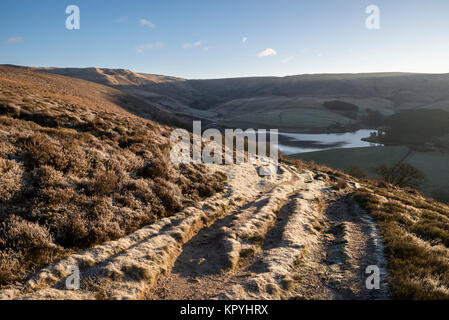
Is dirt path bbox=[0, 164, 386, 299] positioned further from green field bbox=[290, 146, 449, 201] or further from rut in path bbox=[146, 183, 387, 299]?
green field bbox=[290, 146, 449, 201]

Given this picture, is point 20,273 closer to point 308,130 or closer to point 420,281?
point 420,281

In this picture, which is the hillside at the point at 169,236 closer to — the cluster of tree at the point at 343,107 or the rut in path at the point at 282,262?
the rut in path at the point at 282,262

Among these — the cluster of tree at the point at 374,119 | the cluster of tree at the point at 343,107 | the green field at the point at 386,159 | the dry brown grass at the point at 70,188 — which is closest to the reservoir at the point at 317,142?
the green field at the point at 386,159

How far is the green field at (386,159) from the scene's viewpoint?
5797 cm

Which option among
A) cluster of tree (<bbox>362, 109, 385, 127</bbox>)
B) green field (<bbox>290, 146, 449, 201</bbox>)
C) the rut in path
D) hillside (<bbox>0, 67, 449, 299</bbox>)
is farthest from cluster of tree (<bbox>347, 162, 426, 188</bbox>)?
cluster of tree (<bbox>362, 109, 385, 127</bbox>)

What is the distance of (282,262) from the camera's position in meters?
8.55

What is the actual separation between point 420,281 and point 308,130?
13565 centimetres

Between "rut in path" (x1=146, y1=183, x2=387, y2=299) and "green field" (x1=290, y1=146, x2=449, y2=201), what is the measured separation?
56178 mm

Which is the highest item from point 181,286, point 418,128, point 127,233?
point 418,128

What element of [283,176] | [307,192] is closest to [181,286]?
[307,192]

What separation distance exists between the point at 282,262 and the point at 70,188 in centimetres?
928

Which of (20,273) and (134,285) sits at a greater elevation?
(20,273)

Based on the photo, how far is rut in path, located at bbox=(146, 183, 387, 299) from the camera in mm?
7047
